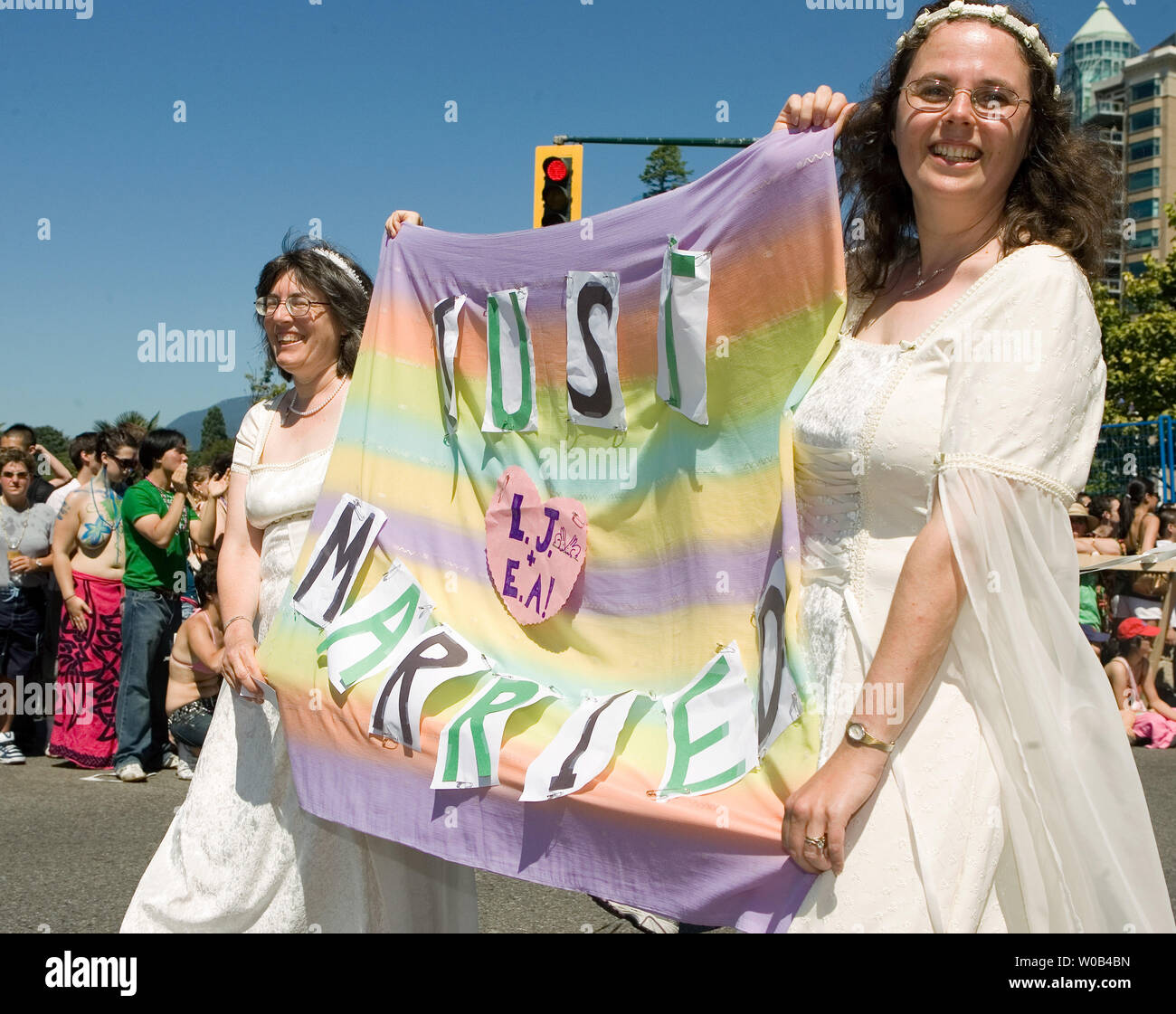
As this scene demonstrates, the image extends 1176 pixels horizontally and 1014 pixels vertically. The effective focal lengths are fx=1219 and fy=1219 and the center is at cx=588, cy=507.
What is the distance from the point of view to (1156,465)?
13.9 meters

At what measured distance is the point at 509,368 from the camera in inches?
137

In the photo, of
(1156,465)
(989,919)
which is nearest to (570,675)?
(989,919)

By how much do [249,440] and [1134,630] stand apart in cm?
771

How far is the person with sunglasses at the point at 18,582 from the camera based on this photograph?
8227mm

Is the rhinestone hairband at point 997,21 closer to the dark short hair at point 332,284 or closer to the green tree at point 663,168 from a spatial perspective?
the dark short hair at point 332,284

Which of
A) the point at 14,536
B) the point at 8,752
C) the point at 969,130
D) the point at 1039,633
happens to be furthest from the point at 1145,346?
the point at 1039,633

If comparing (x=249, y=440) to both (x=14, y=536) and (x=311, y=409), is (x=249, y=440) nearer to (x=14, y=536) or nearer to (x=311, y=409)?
(x=311, y=409)

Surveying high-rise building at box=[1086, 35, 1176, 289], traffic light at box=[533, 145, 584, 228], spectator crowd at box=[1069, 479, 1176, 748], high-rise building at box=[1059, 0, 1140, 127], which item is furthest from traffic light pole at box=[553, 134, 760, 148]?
high-rise building at box=[1059, 0, 1140, 127]

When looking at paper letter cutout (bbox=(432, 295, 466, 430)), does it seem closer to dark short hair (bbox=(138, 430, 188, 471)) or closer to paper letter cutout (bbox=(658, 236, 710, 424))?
paper letter cutout (bbox=(658, 236, 710, 424))

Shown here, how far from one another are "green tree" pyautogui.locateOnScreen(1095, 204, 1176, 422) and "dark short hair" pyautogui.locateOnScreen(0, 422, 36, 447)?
85.5 feet
